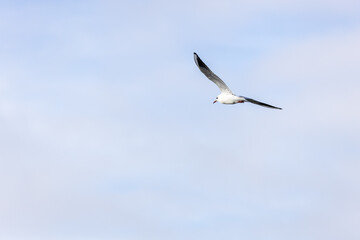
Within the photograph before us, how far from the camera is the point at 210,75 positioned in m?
51.5

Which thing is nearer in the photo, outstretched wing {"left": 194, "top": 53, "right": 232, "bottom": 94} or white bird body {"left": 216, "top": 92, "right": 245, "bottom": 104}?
white bird body {"left": 216, "top": 92, "right": 245, "bottom": 104}

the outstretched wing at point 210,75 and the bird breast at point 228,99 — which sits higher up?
the outstretched wing at point 210,75

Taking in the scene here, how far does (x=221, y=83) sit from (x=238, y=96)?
2713 millimetres

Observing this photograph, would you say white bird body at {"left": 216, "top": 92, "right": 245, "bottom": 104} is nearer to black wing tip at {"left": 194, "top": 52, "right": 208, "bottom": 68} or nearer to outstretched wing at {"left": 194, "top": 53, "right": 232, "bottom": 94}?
outstretched wing at {"left": 194, "top": 53, "right": 232, "bottom": 94}

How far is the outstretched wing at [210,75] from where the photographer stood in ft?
166

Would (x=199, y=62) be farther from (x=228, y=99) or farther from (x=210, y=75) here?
(x=228, y=99)

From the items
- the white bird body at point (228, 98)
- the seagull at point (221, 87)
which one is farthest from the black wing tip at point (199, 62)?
the white bird body at point (228, 98)

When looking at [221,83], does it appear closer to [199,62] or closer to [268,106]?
A: [199,62]

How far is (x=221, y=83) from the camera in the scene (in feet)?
170

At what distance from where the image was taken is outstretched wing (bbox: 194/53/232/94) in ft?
166

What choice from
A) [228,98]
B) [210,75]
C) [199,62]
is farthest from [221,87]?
[199,62]

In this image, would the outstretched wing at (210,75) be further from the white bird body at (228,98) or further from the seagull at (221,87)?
the white bird body at (228,98)

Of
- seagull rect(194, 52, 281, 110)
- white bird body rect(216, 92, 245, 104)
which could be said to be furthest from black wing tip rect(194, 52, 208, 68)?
white bird body rect(216, 92, 245, 104)

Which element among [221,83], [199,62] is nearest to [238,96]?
[221,83]
